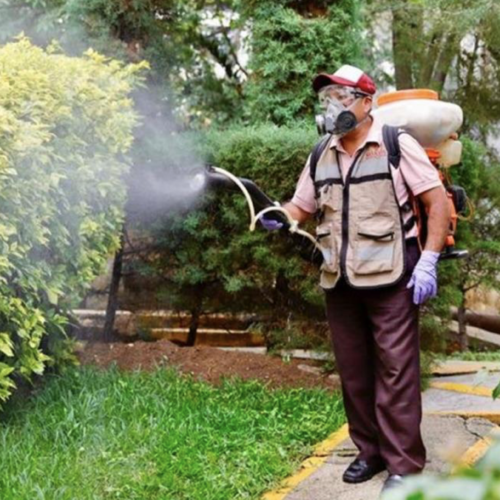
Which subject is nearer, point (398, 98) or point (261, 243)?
point (398, 98)

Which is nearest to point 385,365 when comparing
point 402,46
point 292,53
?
point 292,53

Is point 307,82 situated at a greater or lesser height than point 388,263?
greater

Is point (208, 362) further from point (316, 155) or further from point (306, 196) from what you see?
point (316, 155)

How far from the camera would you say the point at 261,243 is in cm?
511

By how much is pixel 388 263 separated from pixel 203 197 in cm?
249

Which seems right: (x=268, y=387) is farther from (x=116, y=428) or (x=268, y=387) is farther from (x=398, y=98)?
(x=398, y=98)

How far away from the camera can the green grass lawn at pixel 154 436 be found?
3188 mm

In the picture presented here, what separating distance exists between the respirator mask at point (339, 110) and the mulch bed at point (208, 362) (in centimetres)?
204

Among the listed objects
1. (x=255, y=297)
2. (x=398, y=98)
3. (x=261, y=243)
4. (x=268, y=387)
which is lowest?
(x=268, y=387)

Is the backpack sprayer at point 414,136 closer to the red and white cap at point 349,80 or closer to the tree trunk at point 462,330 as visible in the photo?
the red and white cap at point 349,80

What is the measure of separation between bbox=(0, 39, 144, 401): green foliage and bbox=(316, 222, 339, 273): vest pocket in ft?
4.40

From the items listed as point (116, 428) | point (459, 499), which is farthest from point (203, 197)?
point (459, 499)

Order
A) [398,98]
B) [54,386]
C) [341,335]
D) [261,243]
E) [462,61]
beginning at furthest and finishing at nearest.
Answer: [462,61] < [261,243] < [54,386] < [398,98] < [341,335]

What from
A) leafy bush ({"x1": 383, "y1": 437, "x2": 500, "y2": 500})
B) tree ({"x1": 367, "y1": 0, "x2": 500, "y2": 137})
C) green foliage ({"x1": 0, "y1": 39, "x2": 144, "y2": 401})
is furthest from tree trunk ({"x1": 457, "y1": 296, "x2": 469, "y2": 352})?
leafy bush ({"x1": 383, "y1": 437, "x2": 500, "y2": 500})
